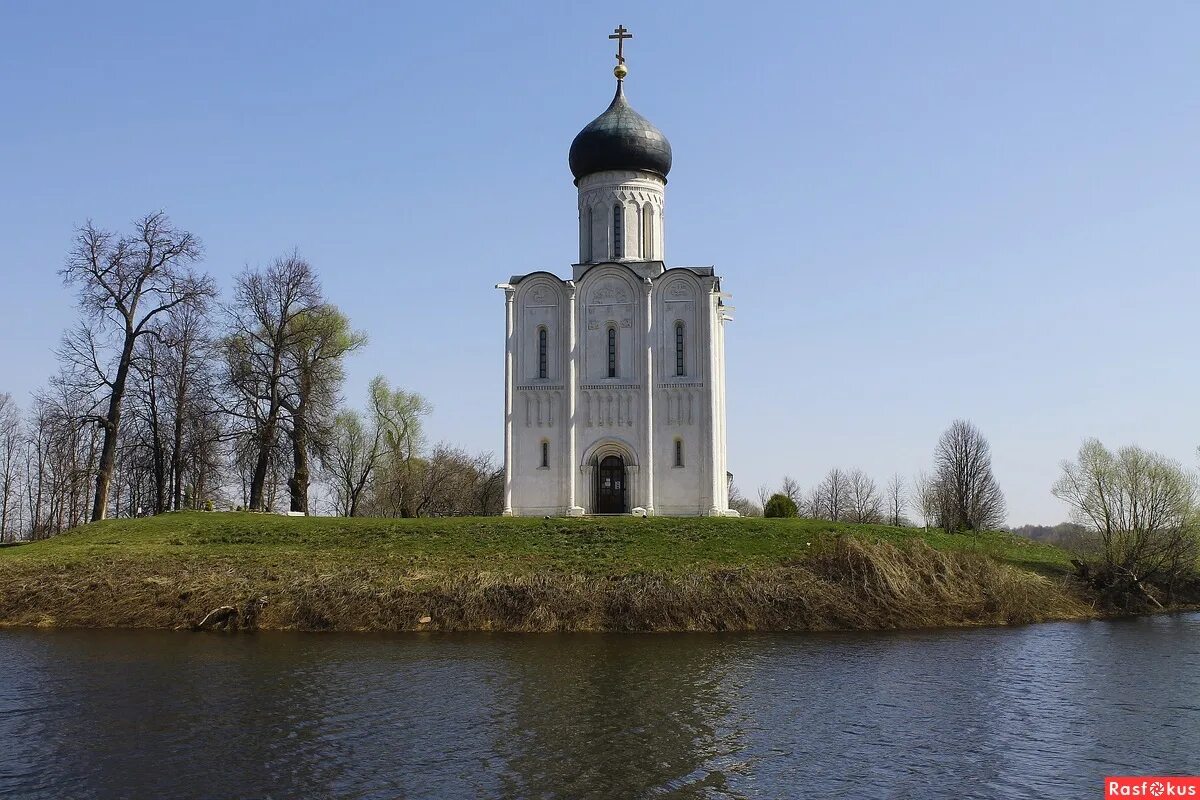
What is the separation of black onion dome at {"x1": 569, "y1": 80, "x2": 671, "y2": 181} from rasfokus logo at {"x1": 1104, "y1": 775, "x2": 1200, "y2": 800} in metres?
27.9

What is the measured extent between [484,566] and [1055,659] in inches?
534

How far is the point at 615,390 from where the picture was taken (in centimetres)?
3462

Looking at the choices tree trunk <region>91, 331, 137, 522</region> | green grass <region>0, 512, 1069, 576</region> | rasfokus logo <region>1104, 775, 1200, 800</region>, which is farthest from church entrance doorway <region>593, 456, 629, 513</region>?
rasfokus logo <region>1104, 775, 1200, 800</region>

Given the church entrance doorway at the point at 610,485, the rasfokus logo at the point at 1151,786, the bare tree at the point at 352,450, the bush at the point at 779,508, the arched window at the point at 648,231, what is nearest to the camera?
the rasfokus logo at the point at 1151,786

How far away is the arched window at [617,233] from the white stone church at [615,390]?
0.85 m

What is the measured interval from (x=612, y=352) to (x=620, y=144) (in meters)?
Result: 7.42

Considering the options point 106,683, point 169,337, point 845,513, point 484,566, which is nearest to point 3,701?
point 106,683

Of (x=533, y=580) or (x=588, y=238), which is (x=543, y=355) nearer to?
(x=588, y=238)

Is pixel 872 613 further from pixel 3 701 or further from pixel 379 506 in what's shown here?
pixel 379 506

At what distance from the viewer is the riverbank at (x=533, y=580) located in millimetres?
24781

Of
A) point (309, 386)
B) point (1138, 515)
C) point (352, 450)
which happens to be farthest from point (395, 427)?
point (1138, 515)

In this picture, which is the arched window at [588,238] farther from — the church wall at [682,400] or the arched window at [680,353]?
the arched window at [680,353]

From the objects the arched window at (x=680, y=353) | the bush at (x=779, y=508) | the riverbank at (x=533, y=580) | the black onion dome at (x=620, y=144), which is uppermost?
the black onion dome at (x=620, y=144)

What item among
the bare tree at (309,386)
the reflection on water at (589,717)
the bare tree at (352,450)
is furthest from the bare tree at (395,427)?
the reflection on water at (589,717)
